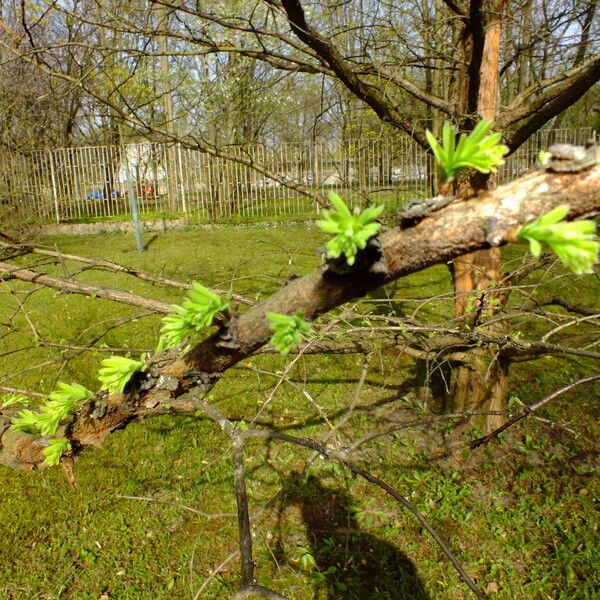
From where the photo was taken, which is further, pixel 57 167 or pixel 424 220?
pixel 57 167

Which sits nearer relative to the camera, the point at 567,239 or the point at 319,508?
the point at 567,239

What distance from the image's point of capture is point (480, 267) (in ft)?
10.8

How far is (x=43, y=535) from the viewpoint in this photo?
11.3ft

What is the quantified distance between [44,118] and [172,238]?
24.9ft

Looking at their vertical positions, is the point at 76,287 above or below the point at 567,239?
below

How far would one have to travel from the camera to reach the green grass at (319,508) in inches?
121

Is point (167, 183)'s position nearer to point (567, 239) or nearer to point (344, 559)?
point (344, 559)

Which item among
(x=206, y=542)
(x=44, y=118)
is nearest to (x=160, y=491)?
(x=206, y=542)

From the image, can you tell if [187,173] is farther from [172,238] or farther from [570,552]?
[570,552]

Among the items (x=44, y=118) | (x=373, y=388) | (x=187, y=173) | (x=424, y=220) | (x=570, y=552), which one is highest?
(x=44, y=118)

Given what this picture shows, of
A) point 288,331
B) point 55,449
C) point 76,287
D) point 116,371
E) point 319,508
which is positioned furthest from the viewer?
point 319,508

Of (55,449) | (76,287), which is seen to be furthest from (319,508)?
(55,449)

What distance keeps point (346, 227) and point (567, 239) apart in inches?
9.8

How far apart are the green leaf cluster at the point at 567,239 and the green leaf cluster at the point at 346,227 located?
183 millimetres
